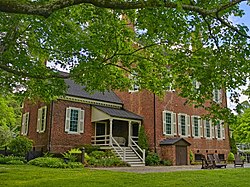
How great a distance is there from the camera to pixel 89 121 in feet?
Answer: 75.2

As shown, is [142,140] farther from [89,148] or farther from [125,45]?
[125,45]

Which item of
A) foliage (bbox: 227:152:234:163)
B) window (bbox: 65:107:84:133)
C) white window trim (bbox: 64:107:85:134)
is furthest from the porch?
foliage (bbox: 227:152:234:163)

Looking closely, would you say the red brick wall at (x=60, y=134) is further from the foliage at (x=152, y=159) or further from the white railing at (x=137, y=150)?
the foliage at (x=152, y=159)

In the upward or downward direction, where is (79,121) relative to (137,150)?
upward

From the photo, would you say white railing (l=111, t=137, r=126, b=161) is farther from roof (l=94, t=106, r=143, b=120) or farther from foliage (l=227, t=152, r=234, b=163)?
foliage (l=227, t=152, r=234, b=163)

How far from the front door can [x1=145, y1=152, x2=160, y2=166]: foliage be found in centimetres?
169

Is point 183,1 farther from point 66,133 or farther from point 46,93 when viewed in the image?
point 66,133

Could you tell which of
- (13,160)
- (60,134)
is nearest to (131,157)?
(60,134)

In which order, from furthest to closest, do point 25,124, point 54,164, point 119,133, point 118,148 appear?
point 25,124 < point 119,133 < point 118,148 < point 54,164

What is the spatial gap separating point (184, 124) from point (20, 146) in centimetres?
1345

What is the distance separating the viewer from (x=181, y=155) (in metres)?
22.9

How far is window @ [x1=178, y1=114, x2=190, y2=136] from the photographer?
25.0m

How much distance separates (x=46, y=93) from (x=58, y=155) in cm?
969

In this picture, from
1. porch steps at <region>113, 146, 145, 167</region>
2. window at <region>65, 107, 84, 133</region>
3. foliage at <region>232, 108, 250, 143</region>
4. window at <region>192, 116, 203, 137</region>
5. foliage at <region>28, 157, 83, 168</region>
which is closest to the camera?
foliage at <region>28, 157, 83, 168</region>
